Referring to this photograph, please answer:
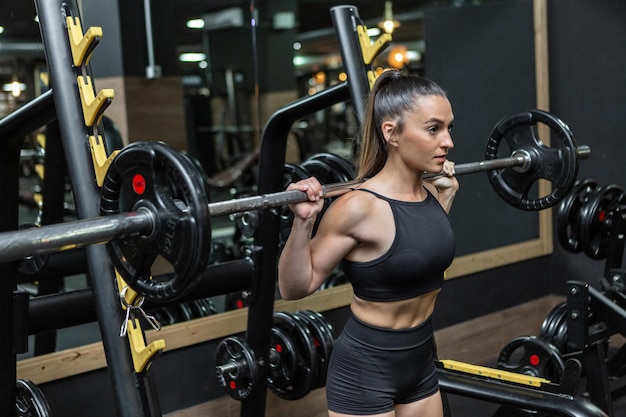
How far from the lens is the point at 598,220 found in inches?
129

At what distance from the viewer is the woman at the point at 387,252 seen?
5.60 ft

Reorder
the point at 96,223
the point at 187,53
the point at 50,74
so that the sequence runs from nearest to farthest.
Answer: the point at 96,223 → the point at 50,74 → the point at 187,53

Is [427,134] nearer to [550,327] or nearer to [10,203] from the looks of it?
[10,203]

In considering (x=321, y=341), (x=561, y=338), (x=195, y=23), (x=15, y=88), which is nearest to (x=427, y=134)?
(x=321, y=341)

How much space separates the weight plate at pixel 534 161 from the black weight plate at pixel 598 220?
701mm

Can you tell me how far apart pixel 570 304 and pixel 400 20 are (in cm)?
457

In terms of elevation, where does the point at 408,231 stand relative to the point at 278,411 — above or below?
above

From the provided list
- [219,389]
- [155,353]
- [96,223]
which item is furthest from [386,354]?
[219,389]

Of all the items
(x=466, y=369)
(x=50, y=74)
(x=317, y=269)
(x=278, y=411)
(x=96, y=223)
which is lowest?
(x=278, y=411)

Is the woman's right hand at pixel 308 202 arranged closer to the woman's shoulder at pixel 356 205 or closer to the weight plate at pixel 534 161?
the woman's shoulder at pixel 356 205

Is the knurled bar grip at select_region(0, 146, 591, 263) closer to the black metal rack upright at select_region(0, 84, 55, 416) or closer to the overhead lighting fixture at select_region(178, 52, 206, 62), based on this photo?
the black metal rack upright at select_region(0, 84, 55, 416)

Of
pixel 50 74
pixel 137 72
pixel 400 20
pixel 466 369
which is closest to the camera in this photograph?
pixel 50 74

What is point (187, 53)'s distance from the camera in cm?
558

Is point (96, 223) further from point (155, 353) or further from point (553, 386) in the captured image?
point (553, 386)
